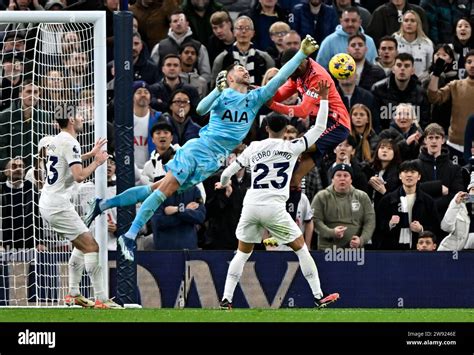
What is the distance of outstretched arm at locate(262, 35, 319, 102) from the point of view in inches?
738

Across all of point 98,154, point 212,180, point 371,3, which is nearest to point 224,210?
point 212,180

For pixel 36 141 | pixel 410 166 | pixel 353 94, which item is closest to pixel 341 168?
pixel 410 166

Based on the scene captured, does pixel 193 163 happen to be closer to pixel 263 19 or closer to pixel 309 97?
pixel 309 97

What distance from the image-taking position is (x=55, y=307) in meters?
19.5

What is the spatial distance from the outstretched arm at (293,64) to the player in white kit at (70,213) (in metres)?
2.33

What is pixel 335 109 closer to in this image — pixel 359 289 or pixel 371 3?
pixel 359 289

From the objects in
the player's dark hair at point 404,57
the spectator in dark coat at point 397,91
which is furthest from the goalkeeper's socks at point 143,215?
the player's dark hair at point 404,57

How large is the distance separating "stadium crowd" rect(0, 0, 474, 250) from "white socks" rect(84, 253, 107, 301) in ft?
4.76

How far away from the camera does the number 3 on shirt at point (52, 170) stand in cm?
1928

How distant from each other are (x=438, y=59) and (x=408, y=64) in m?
0.70

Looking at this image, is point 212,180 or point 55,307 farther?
point 212,180

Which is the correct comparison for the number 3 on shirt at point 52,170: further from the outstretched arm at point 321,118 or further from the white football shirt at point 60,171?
the outstretched arm at point 321,118

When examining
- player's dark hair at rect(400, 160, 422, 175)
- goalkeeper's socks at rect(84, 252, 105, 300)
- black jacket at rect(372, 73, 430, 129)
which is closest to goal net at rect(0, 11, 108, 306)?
goalkeeper's socks at rect(84, 252, 105, 300)
